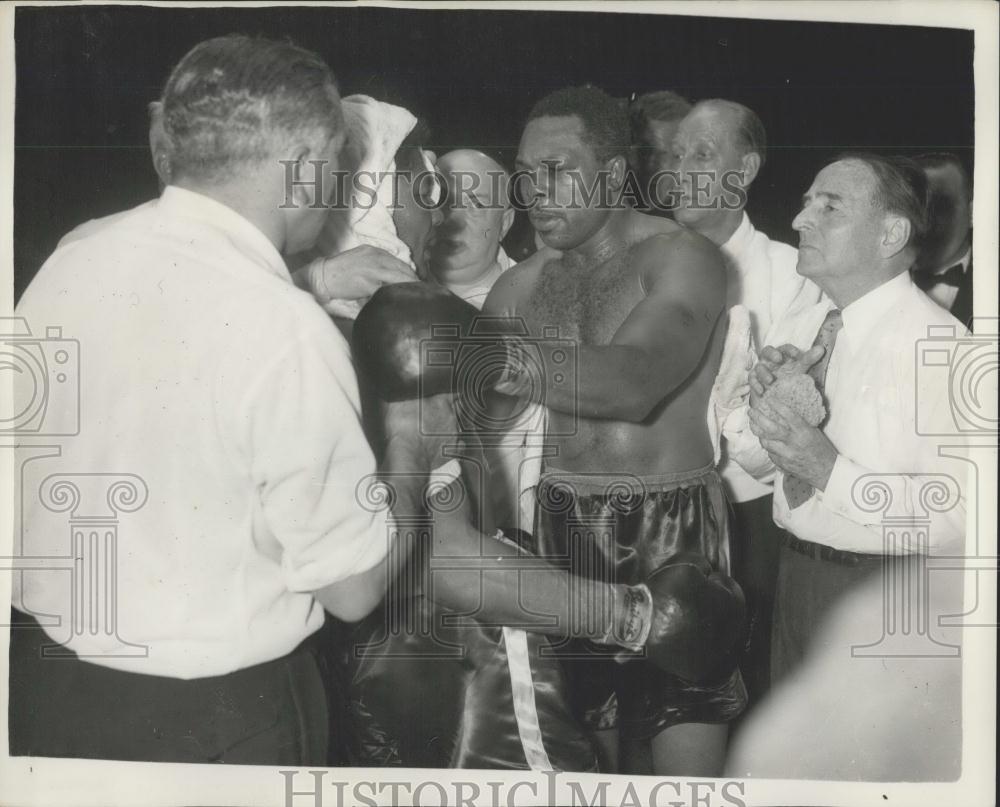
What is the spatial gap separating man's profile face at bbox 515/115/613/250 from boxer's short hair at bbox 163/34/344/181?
0.42 metres

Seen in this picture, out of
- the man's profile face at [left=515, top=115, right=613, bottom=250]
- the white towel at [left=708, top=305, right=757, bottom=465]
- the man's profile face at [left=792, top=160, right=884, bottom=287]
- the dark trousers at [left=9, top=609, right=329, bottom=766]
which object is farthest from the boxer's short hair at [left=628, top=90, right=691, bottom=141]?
the dark trousers at [left=9, top=609, right=329, bottom=766]

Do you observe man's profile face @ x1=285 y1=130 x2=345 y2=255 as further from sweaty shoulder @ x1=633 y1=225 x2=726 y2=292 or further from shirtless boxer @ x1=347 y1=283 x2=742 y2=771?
sweaty shoulder @ x1=633 y1=225 x2=726 y2=292

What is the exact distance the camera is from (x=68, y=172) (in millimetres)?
2201

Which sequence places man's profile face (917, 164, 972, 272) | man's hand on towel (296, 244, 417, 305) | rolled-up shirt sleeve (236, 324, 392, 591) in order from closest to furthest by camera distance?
rolled-up shirt sleeve (236, 324, 392, 591) → man's hand on towel (296, 244, 417, 305) → man's profile face (917, 164, 972, 272)

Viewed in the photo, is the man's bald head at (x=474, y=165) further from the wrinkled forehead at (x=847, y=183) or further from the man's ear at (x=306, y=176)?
the wrinkled forehead at (x=847, y=183)

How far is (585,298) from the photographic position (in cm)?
213

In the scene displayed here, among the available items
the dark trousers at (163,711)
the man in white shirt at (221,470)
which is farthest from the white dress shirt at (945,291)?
the dark trousers at (163,711)

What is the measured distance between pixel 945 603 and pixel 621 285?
3.39 feet

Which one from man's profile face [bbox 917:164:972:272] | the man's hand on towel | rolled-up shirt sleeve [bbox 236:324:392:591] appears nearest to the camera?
rolled-up shirt sleeve [bbox 236:324:392:591]

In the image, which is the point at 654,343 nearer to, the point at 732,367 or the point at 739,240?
the point at 732,367

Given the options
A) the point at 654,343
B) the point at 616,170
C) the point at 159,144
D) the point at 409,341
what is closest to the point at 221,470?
the point at 409,341

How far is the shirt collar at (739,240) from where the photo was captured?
218 cm

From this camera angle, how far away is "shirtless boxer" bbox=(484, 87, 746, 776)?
2.12 meters

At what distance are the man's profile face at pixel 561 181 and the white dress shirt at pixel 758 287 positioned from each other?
1.01 feet
